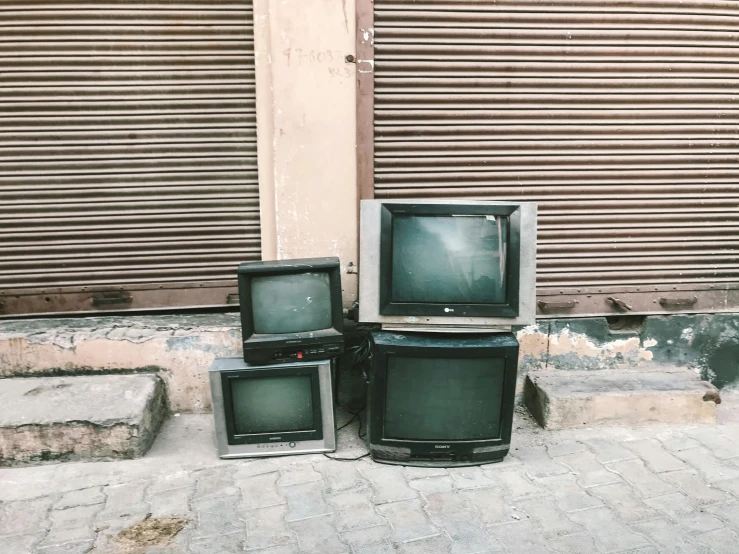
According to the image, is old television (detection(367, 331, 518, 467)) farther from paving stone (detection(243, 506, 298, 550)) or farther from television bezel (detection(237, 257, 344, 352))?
paving stone (detection(243, 506, 298, 550))

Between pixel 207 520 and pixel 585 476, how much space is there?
1.91 metres

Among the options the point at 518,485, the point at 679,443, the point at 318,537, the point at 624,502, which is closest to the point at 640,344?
the point at 679,443

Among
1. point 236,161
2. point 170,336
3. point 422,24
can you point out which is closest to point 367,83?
point 422,24

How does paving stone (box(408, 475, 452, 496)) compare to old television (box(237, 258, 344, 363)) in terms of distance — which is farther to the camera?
old television (box(237, 258, 344, 363))

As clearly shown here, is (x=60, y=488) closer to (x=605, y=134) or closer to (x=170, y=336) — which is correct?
(x=170, y=336)

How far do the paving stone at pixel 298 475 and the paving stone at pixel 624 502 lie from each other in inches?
55.0

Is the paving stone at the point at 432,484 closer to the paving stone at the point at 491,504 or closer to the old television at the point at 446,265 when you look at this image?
the paving stone at the point at 491,504

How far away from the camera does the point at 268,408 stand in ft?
10.6

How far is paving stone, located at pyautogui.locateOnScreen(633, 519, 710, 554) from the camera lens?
2537mm

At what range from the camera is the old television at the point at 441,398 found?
306 cm

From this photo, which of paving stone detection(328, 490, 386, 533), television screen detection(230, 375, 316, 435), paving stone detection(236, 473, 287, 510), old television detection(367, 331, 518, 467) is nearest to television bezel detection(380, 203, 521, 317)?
old television detection(367, 331, 518, 467)

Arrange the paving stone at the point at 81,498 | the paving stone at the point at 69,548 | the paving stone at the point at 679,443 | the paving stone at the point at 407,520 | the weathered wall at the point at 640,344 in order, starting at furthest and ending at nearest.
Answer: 1. the weathered wall at the point at 640,344
2. the paving stone at the point at 679,443
3. the paving stone at the point at 81,498
4. the paving stone at the point at 407,520
5. the paving stone at the point at 69,548

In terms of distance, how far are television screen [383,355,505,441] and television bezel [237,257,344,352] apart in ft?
1.23

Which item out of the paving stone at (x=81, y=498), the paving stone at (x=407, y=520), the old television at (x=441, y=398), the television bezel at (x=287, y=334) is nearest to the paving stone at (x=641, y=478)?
the old television at (x=441, y=398)
